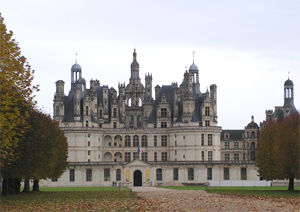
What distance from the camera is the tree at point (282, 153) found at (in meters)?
55.7

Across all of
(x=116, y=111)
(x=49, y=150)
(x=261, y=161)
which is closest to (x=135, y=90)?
(x=116, y=111)

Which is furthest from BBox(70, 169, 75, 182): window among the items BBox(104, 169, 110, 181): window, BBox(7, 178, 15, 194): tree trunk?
BBox(7, 178, 15, 194): tree trunk

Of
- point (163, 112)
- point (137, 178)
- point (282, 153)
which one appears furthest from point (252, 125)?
point (282, 153)

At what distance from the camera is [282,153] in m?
57.0

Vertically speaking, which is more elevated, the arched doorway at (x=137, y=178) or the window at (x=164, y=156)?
the window at (x=164, y=156)

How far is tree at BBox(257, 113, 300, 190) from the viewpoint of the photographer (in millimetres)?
55688

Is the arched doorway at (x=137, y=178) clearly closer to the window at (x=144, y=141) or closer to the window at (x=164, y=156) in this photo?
the window at (x=164, y=156)

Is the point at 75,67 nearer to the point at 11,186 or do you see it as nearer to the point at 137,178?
the point at 137,178

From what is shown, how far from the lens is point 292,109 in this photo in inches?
3711

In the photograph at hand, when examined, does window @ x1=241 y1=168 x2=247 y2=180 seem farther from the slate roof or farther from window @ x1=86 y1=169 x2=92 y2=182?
the slate roof

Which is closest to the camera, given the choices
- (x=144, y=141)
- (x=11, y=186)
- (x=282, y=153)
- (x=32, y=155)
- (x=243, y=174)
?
(x=32, y=155)

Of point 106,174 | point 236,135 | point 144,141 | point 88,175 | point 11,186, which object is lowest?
point 11,186

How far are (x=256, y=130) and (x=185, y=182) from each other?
23096mm

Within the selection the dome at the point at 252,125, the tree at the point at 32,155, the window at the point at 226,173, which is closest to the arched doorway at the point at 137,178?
the window at the point at 226,173
